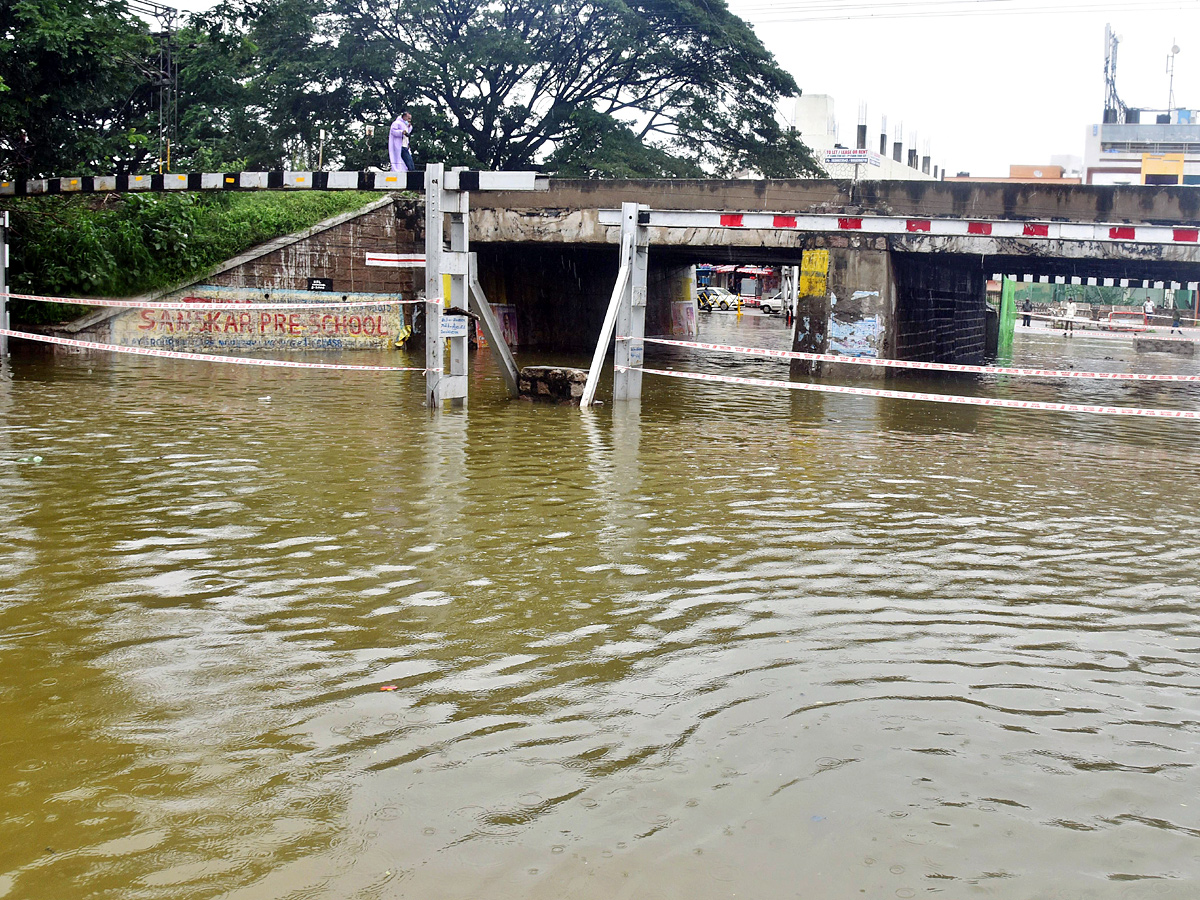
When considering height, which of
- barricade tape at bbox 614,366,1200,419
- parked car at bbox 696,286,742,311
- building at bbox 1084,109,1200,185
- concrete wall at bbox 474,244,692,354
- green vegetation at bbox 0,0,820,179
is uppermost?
building at bbox 1084,109,1200,185

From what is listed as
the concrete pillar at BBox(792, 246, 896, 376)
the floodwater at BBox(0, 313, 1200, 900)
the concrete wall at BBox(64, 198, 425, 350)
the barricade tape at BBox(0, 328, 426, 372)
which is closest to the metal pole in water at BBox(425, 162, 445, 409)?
the barricade tape at BBox(0, 328, 426, 372)

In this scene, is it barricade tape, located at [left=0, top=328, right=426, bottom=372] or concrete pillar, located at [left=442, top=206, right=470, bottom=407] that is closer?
barricade tape, located at [left=0, top=328, right=426, bottom=372]

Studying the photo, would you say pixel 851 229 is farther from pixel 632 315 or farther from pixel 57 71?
pixel 57 71

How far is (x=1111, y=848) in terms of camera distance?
11.1ft

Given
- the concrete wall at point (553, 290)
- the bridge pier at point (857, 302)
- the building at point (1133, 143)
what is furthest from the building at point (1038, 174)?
the bridge pier at point (857, 302)

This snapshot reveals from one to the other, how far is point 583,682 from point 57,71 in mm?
17638

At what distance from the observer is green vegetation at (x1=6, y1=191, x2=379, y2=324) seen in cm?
2008

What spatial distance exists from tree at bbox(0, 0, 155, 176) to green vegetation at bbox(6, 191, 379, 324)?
96 cm

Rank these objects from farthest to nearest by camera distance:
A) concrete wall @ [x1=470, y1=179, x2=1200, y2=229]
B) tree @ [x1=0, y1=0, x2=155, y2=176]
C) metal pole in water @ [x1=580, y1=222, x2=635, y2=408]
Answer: concrete wall @ [x1=470, y1=179, x2=1200, y2=229], tree @ [x1=0, y1=0, x2=155, y2=176], metal pole in water @ [x1=580, y1=222, x2=635, y2=408]

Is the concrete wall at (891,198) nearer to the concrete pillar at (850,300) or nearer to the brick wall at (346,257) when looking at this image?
the concrete pillar at (850,300)

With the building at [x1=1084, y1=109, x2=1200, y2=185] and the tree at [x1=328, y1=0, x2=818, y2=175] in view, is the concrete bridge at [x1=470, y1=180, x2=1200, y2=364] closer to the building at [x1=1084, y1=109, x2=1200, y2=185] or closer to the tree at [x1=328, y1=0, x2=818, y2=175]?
the tree at [x1=328, y1=0, x2=818, y2=175]

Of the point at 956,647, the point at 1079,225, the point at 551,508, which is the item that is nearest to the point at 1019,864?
the point at 956,647

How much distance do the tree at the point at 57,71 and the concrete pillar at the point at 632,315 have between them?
9.32 m

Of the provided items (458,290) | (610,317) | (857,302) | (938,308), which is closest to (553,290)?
(938,308)
